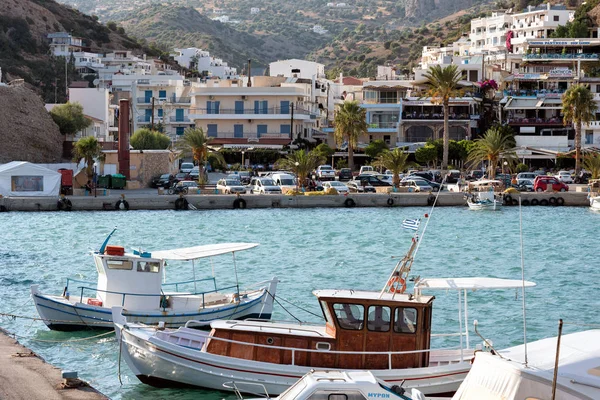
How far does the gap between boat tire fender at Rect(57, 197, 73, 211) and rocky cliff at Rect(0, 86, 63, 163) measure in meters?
19.9

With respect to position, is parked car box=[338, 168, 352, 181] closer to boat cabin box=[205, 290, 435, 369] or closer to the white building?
the white building

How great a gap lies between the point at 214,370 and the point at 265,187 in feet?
176

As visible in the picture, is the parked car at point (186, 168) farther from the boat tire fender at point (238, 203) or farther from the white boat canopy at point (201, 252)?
the white boat canopy at point (201, 252)

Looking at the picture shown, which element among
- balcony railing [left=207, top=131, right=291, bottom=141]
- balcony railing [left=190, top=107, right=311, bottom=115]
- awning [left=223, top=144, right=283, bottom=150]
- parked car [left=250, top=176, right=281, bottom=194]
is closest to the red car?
parked car [left=250, top=176, right=281, bottom=194]

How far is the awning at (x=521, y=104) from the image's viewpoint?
11138 cm

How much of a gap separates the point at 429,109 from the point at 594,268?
216 ft

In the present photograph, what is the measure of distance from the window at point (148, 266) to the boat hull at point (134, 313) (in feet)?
3.66

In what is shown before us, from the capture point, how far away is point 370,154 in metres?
101

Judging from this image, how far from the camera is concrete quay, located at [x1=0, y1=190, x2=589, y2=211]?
233 feet

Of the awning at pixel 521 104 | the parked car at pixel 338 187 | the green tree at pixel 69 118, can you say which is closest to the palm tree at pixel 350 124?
the parked car at pixel 338 187

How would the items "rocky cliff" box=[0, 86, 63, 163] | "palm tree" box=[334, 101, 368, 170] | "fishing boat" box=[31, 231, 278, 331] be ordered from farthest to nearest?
"palm tree" box=[334, 101, 368, 170] < "rocky cliff" box=[0, 86, 63, 163] < "fishing boat" box=[31, 231, 278, 331]

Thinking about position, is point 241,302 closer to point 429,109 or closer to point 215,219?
point 215,219

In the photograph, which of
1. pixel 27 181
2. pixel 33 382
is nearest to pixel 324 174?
pixel 27 181

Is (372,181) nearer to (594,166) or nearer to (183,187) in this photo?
(183,187)
